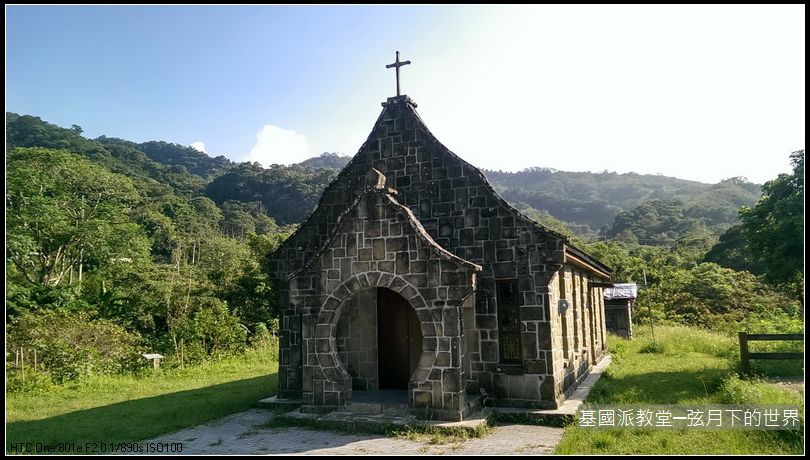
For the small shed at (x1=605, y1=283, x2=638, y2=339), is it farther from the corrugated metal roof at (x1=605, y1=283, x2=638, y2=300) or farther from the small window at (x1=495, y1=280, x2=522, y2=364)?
the small window at (x1=495, y1=280, x2=522, y2=364)

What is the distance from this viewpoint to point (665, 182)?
162 m

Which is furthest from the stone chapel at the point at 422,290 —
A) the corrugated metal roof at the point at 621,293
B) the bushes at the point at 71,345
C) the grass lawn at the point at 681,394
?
the corrugated metal roof at the point at 621,293

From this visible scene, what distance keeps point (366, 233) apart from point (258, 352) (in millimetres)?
14229

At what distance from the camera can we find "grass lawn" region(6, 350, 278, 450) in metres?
10.0

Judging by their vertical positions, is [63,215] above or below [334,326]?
above

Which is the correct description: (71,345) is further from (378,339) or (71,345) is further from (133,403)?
(378,339)

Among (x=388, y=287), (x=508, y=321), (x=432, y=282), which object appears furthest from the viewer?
(x=508, y=321)

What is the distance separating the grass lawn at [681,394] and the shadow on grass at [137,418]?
7681 mm

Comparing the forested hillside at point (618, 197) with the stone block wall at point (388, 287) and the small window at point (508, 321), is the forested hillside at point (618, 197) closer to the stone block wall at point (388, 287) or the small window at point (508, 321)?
the small window at point (508, 321)

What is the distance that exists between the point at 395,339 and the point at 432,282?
9.07 ft

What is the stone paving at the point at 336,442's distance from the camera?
8.02m

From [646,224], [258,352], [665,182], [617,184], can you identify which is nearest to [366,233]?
[258,352]

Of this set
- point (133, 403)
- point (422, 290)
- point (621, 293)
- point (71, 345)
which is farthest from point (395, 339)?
point (621, 293)

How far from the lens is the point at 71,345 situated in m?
17.3
